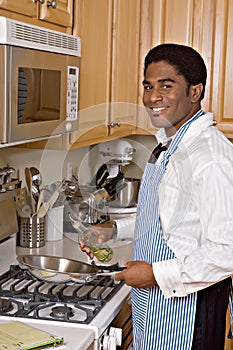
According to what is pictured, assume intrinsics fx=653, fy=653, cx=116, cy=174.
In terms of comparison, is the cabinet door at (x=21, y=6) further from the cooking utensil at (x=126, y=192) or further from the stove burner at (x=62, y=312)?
the cooking utensil at (x=126, y=192)

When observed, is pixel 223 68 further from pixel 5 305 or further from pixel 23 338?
pixel 23 338

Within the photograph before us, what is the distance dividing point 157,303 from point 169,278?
0.14 metres

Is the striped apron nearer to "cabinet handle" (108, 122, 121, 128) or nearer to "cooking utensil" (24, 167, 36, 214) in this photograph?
"cooking utensil" (24, 167, 36, 214)

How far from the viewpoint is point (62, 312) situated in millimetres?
1789

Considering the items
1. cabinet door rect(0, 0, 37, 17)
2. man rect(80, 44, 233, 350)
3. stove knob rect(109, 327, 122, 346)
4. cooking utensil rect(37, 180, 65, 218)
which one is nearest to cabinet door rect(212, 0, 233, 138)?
cooking utensil rect(37, 180, 65, 218)

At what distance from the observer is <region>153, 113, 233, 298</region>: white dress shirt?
1711mm

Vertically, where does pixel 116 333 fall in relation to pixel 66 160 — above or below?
below

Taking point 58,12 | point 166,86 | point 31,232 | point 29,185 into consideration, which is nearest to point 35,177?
point 29,185

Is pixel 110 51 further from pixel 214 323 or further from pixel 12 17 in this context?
pixel 214 323

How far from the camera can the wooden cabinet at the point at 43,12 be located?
1693 mm

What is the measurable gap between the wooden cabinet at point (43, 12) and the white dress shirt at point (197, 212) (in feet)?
1.76

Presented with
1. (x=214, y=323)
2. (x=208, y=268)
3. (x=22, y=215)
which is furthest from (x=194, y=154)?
(x=22, y=215)

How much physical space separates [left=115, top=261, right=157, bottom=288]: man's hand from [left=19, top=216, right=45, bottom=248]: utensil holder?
2.32 ft

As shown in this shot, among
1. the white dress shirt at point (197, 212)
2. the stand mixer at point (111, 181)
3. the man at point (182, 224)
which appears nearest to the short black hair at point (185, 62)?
the man at point (182, 224)
